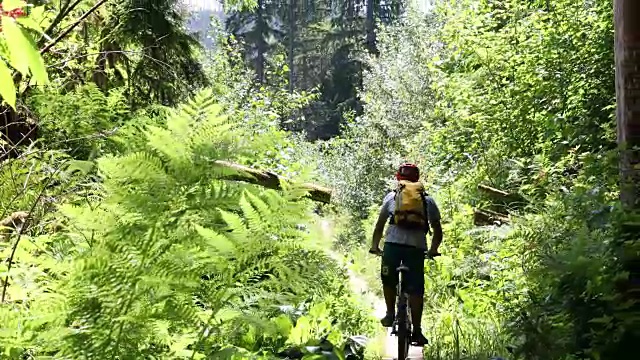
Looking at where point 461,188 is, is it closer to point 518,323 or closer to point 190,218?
point 518,323

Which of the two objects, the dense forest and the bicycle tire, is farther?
the bicycle tire

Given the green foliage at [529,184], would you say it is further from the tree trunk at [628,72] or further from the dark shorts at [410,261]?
the dark shorts at [410,261]

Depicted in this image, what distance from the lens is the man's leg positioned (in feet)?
19.3

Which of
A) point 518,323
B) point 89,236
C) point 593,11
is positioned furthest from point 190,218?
point 593,11

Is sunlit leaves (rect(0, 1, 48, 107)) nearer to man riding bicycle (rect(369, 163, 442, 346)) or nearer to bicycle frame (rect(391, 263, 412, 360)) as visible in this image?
man riding bicycle (rect(369, 163, 442, 346))

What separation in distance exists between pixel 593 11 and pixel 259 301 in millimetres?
8144

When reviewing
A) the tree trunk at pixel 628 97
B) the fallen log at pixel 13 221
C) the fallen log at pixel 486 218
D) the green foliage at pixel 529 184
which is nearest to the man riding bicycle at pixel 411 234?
the green foliage at pixel 529 184

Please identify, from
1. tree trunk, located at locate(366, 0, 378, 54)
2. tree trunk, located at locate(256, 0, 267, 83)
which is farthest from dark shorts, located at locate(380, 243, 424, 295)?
tree trunk, located at locate(256, 0, 267, 83)

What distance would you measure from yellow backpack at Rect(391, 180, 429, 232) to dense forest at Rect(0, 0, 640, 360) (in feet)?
2.86

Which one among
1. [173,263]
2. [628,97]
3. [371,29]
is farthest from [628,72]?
[371,29]

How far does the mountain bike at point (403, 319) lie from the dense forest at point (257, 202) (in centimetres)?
38

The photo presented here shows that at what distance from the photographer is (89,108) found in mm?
5172

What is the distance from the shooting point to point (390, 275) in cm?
598

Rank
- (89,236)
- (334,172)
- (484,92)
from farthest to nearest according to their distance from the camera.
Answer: (334,172)
(484,92)
(89,236)
